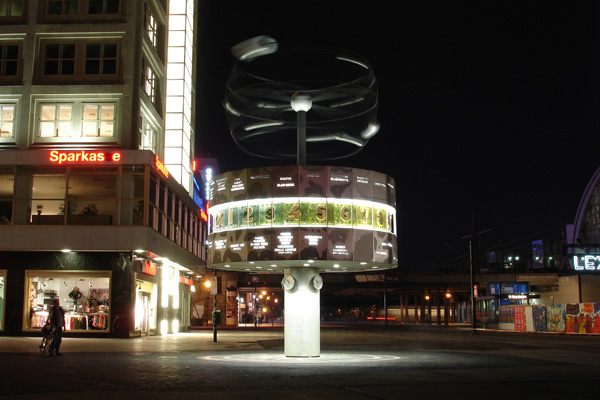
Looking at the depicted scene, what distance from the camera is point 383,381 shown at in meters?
16.0

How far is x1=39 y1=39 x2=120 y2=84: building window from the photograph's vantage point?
4112 cm

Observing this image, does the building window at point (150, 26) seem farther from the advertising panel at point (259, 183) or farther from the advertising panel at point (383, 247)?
the advertising panel at point (383, 247)

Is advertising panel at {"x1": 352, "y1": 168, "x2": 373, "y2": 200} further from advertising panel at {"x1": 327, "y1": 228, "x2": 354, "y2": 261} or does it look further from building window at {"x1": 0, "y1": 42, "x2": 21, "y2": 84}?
building window at {"x1": 0, "y1": 42, "x2": 21, "y2": 84}

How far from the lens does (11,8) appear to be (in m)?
42.2

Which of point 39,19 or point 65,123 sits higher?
point 39,19

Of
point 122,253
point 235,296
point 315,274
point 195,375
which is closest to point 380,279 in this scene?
point 235,296

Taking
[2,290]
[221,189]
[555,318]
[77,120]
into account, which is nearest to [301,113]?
[221,189]

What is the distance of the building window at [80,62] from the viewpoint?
41.1 meters

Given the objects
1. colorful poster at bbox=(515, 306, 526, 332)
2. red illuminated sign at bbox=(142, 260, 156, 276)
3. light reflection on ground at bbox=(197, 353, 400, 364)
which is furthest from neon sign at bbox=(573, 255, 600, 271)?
light reflection on ground at bbox=(197, 353, 400, 364)

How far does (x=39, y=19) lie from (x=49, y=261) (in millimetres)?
14861

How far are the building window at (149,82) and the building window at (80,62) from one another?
275 centimetres

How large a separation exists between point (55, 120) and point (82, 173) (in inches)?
190

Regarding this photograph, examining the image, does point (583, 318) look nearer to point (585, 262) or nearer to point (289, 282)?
point (585, 262)

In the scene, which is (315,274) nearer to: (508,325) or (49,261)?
(49,261)
